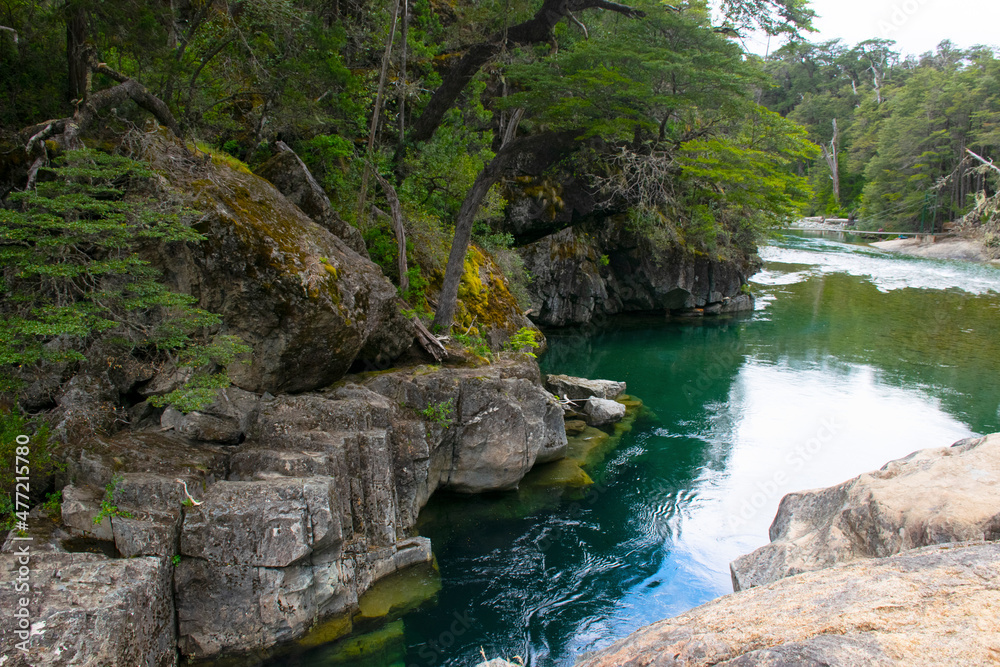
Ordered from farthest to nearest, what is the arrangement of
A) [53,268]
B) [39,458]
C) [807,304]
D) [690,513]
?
[807,304], [690,513], [39,458], [53,268]

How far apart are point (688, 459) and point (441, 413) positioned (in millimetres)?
5390

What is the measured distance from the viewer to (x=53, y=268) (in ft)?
15.0

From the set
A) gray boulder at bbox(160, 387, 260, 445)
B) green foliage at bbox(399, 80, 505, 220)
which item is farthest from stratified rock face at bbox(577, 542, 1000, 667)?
green foliage at bbox(399, 80, 505, 220)

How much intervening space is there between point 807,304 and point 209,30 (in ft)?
78.7

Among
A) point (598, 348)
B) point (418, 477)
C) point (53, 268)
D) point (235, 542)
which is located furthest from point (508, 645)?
point (598, 348)

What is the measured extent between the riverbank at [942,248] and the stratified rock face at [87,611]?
42353 millimetres

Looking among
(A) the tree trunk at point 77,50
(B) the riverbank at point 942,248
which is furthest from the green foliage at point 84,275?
(B) the riverbank at point 942,248

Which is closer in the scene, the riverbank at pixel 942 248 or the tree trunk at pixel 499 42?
the tree trunk at pixel 499 42

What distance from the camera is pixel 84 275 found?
5.30 m

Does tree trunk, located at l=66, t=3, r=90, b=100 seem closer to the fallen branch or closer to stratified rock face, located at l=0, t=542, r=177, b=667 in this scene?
the fallen branch

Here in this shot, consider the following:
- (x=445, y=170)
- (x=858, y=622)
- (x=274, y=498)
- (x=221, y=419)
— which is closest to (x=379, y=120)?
(x=445, y=170)

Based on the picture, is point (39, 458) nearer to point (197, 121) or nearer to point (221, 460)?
point (221, 460)

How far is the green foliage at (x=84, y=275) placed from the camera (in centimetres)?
459

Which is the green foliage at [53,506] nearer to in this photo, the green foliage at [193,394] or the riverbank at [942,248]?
the green foliage at [193,394]
